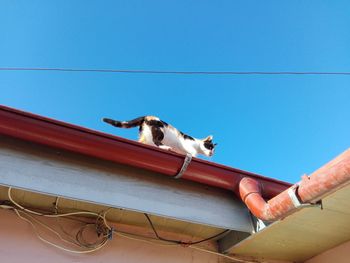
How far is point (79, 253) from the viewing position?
1.62 meters

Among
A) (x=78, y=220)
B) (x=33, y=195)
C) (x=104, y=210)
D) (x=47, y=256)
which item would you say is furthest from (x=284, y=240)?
(x=33, y=195)

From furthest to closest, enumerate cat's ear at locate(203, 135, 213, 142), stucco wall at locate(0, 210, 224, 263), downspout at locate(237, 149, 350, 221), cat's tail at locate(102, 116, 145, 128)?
cat's ear at locate(203, 135, 213, 142) < cat's tail at locate(102, 116, 145, 128) < stucco wall at locate(0, 210, 224, 263) < downspout at locate(237, 149, 350, 221)

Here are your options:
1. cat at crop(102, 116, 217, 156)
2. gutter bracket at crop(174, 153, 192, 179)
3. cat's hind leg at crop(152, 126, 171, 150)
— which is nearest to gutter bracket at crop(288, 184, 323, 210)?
gutter bracket at crop(174, 153, 192, 179)

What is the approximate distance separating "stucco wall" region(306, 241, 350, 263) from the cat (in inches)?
49.0

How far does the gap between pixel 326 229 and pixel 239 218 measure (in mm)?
494

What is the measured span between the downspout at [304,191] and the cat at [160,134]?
36.4 inches

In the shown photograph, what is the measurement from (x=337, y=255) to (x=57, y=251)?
5.54 ft

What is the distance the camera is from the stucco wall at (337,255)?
184cm

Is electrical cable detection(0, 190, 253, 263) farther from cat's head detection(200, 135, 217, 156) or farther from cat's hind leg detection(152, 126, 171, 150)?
cat's head detection(200, 135, 217, 156)

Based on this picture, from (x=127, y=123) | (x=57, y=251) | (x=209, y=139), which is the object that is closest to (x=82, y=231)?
(x=57, y=251)

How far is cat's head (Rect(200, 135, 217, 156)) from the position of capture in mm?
3566

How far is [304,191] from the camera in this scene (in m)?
1.33

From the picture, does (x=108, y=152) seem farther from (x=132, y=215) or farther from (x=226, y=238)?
(x=226, y=238)

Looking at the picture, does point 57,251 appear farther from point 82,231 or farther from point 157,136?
point 157,136
